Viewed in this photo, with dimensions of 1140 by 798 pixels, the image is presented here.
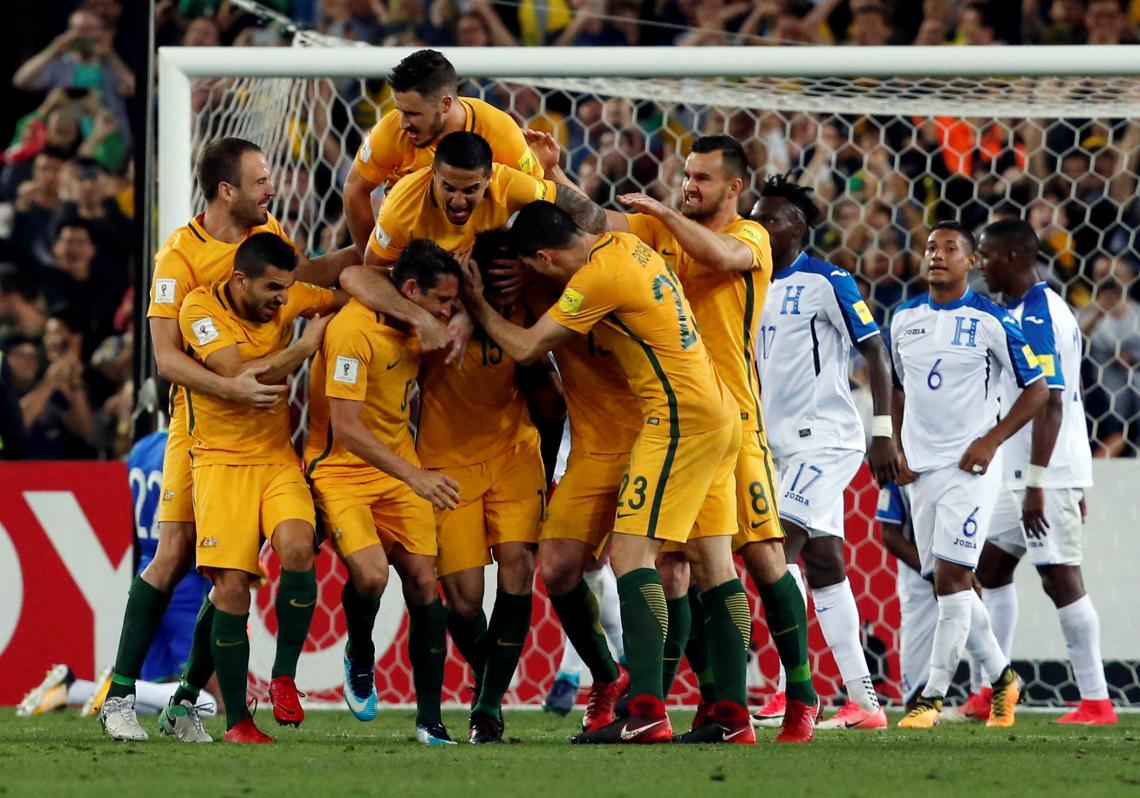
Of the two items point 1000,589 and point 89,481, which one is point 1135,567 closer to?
point 1000,589

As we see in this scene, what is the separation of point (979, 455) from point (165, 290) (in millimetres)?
3499

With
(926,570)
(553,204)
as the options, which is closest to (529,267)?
(553,204)

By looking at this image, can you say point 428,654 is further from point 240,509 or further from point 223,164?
point 223,164

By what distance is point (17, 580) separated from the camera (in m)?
8.45

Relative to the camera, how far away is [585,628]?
20.2ft

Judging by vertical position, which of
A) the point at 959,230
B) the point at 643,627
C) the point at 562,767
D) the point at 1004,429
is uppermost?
the point at 959,230

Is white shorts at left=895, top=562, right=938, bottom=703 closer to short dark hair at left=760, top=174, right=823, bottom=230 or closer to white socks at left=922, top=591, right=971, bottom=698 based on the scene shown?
white socks at left=922, top=591, right=971, bottom=698

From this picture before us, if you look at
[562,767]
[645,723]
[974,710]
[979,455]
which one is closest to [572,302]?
[645,723]

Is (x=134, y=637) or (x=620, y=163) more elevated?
(x=620, y=163)

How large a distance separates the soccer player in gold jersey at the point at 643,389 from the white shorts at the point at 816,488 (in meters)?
1.41

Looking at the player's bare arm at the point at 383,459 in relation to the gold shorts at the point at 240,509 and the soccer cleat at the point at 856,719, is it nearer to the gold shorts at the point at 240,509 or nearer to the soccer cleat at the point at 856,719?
the gold shorts at the point at 240,509

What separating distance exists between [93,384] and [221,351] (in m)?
5.95

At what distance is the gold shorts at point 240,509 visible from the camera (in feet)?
18.9

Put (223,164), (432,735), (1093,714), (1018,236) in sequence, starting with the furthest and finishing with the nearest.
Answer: (1018,236) → (1093,714) → (223,164) → (432,735)
